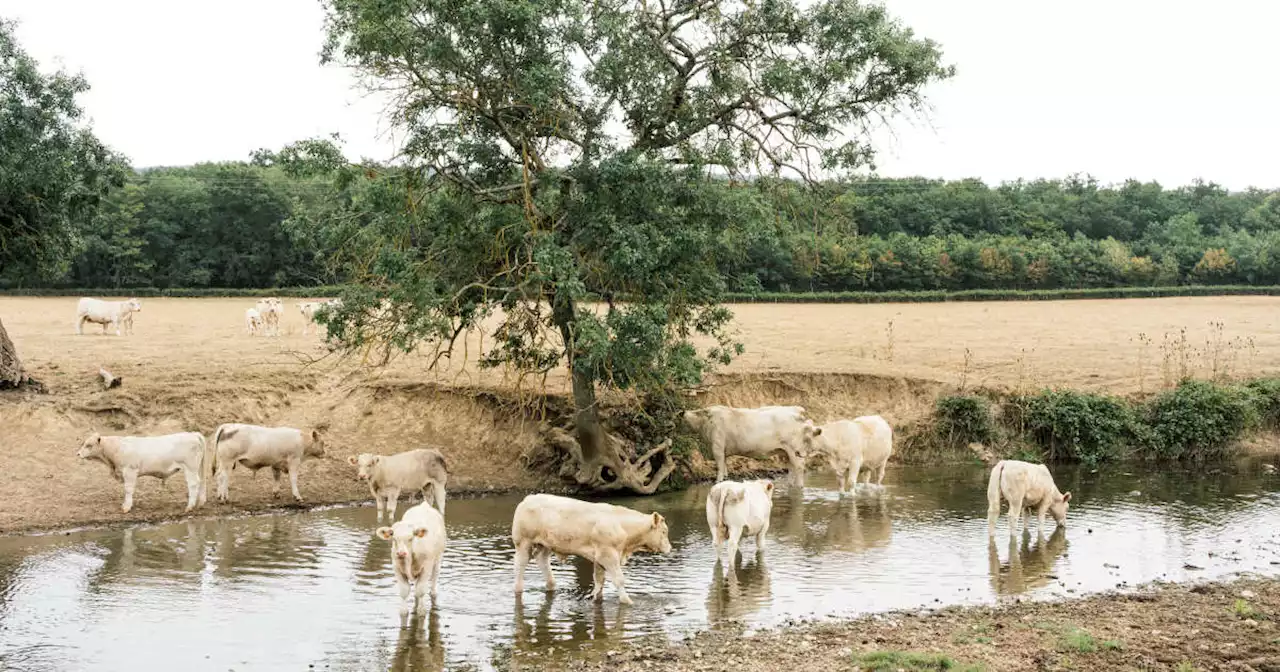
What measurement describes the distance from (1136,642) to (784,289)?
5893 cm

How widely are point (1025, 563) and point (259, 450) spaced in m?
13.5

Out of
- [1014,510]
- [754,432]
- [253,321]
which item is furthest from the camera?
[253,321]

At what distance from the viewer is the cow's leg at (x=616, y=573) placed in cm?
1449

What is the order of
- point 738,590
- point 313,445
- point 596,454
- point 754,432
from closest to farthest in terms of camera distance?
point 738,590 < point 313,445 < point 596,454 < point 754,432

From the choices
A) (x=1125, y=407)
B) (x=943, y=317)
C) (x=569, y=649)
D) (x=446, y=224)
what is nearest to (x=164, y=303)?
(x=943, y=317)

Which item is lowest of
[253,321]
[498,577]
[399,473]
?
[498,577]

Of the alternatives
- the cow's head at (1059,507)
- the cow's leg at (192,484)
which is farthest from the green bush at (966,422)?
the cow's leg at (192,484)

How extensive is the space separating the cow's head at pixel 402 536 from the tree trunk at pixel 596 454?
9037 millimetres

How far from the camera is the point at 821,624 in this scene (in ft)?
43.7

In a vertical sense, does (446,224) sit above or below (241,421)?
above

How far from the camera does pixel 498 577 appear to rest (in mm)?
15945

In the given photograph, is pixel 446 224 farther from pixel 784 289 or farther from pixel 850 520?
pixel 784 289

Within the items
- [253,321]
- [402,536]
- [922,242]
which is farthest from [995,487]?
[922,242]

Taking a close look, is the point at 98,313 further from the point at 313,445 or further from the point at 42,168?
the point at 313,445
